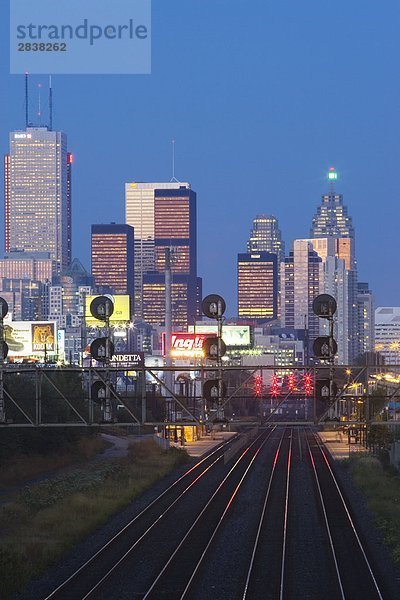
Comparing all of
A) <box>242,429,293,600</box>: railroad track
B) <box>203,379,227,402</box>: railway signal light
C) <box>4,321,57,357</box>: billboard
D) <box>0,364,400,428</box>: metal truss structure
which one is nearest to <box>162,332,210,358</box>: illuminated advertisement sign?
<box>0,364,400,428</box>: metal truss structure

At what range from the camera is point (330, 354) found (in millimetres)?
36406

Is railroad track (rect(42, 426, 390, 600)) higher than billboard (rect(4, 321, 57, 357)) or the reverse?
the reverse

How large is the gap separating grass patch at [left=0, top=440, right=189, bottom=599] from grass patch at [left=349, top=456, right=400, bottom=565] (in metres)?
10.4

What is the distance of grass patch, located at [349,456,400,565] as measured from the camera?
140ft

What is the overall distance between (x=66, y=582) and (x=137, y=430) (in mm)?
79741

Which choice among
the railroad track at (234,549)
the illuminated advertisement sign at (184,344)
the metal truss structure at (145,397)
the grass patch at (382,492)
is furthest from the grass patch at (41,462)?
the illuminated advertisement sign at (184,344)

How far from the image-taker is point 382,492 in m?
56.2

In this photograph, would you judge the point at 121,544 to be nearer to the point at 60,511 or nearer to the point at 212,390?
the point at 60,511

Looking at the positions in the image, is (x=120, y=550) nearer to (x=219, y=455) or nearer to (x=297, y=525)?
(x=297, y=525)

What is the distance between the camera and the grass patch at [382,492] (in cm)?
4273

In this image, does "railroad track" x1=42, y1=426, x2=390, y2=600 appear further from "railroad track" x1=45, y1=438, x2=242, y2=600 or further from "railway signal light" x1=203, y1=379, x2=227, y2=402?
"railway signal light" x1=203, y1=379, x2=227, y2=402

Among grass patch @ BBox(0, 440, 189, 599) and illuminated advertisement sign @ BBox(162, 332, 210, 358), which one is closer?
grass patch @ BBox(0, 440, 189, 599)

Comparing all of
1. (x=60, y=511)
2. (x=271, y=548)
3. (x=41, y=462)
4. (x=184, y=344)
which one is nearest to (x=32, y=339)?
(x=184, y=344)

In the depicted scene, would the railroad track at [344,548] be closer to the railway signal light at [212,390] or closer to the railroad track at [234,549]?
the railroad track at [234,549]
